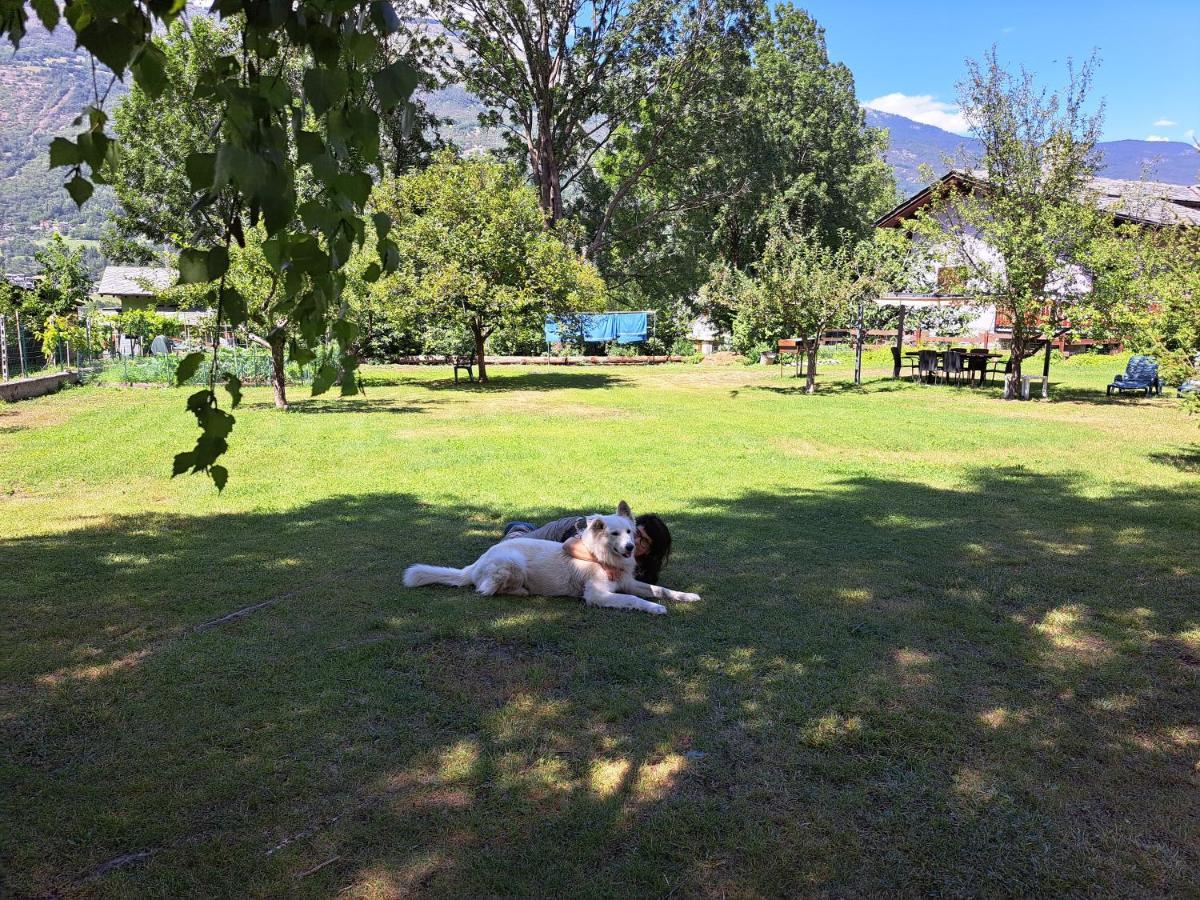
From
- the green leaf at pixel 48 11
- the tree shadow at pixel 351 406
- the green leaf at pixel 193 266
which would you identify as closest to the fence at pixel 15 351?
the tree shadow at pixel 351 406

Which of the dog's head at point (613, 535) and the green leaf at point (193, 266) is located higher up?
the green leaf at point (193, 266)

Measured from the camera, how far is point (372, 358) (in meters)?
34.8

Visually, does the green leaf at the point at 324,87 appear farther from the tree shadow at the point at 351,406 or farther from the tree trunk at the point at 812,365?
the tree trunk at the point at 812,365

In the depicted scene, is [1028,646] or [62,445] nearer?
[1028,646]

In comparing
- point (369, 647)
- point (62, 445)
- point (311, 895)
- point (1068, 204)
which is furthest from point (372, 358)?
point (311, 895)

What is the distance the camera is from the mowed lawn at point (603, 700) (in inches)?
115

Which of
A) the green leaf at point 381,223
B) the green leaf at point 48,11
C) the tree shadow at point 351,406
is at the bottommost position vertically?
the tree shadow at point 351,406

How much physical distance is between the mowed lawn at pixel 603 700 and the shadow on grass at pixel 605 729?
0.7 inches

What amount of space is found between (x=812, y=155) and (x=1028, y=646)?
41078mm

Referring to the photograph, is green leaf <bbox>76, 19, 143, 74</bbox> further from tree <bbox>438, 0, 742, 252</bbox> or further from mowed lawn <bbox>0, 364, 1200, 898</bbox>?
tree <bbox>438, 0, 742, 252</bbox>

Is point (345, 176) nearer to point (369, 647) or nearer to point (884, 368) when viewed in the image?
point (369, 647)

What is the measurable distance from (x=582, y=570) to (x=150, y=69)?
4.40m

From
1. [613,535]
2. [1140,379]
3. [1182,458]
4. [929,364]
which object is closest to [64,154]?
[613,535]

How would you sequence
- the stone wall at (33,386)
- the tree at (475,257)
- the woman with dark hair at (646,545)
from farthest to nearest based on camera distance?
the tree at (475,257), the stone wall at (33,386), the woman with dark hair at (646,545)
